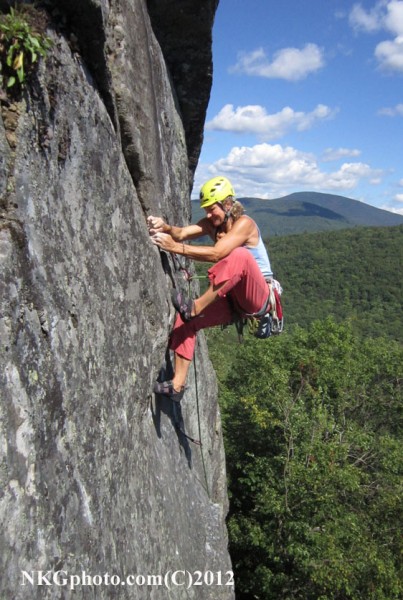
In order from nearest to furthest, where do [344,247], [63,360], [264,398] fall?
[63,360] < [264,398] < [344,247]

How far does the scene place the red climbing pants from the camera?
569cm

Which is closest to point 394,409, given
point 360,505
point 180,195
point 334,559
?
point 360,505

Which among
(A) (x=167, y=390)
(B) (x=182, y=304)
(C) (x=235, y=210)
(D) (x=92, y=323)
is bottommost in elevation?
(A) (x=167, y=390)

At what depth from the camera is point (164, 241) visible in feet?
19.5

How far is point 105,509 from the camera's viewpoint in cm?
417

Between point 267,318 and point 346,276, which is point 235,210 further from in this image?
point 346,276

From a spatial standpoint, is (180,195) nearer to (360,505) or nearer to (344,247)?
(360,505)

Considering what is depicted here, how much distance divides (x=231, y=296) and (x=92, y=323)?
7.47 feet

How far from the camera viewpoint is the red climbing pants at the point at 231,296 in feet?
18.7

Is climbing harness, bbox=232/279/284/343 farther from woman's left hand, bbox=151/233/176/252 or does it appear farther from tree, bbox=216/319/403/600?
tree, bbox=216/319/403/600

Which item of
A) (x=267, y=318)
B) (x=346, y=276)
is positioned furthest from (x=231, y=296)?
(x=346, y=276)

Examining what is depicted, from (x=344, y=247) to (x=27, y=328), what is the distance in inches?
4962

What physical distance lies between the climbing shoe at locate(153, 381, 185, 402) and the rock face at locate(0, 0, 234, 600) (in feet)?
0.68

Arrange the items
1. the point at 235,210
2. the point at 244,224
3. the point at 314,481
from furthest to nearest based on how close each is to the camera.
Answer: the point at 314,481
the point at 235,210
the point at 244,224
